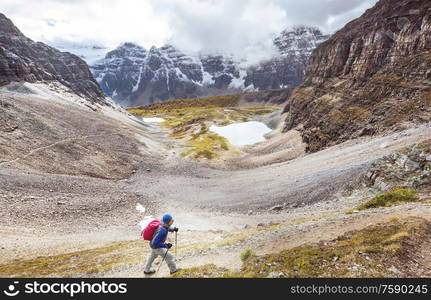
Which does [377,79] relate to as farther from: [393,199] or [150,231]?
[150,231]

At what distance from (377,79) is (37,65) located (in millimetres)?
127400

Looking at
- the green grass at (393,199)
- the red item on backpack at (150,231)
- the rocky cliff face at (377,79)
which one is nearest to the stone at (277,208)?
the green grass at (393,199)

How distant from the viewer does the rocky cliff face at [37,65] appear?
307 ft

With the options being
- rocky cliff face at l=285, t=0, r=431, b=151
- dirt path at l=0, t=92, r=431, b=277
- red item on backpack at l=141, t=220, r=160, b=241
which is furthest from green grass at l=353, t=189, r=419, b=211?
rocky cliff face at l=285, t=0, r=431, b=151

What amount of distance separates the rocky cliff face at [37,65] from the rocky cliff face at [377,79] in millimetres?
102298

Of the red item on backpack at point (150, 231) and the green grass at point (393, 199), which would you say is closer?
the red item on backpack at point (150, 231)

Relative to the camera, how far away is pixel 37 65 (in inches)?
4385

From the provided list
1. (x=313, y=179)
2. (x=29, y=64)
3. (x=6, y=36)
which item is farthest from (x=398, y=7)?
(x=6, y=36)

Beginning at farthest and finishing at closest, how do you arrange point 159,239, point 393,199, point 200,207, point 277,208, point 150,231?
point 200,207, point 277,208, point 393,199, point 150,231, point 159,239

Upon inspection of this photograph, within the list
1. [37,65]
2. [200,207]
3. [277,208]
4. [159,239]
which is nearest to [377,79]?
[277,208]

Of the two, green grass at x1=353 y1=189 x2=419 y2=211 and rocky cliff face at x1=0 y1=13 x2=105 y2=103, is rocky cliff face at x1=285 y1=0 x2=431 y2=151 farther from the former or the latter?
rocky cliff face at x1=0 y1=13 x2=105 y2=103

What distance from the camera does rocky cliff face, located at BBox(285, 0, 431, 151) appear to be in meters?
50.6

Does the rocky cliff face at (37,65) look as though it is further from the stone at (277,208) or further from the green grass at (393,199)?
the green grass at (393,199)

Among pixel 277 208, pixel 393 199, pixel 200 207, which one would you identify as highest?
pixel 393 199
